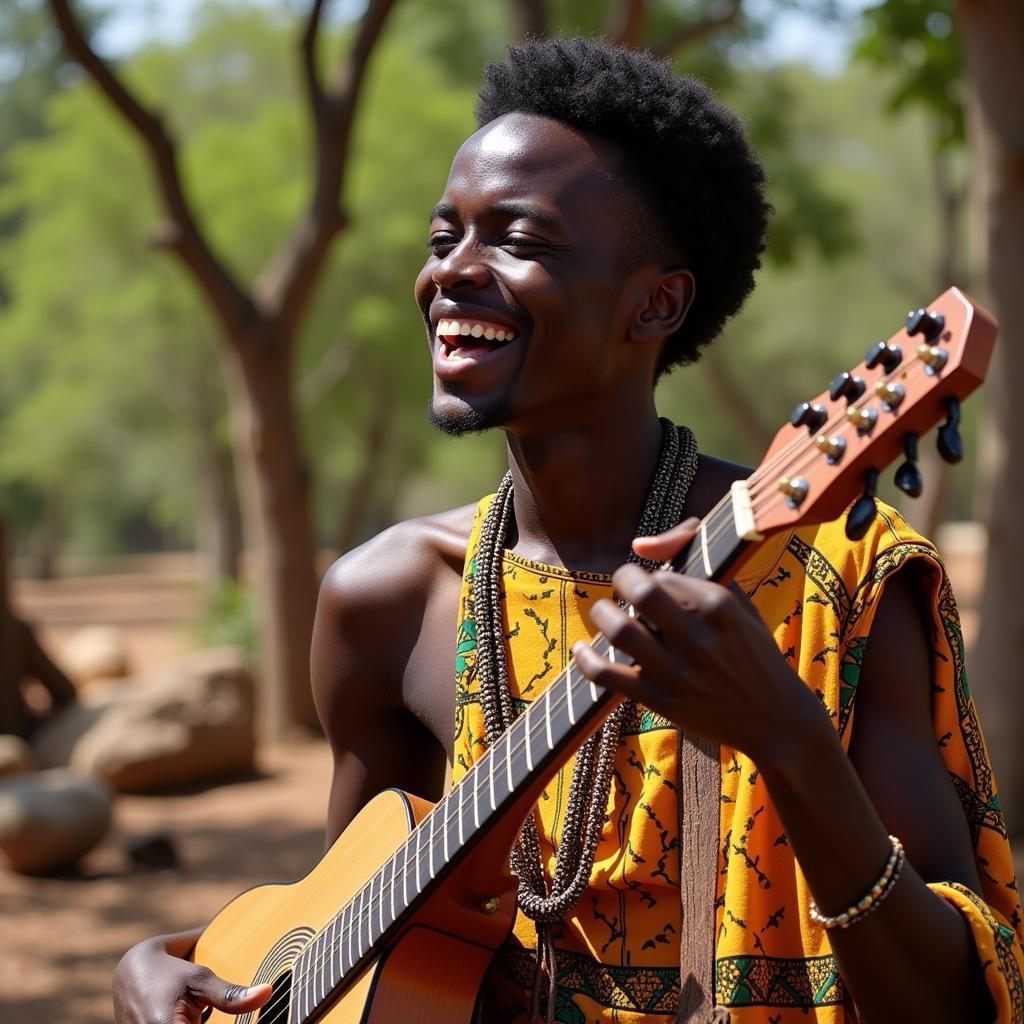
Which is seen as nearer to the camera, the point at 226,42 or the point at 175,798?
the point at 175,798

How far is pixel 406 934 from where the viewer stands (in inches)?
78.9

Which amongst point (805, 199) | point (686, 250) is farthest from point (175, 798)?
point (805, 199)

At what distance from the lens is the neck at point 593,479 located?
2.23 meters

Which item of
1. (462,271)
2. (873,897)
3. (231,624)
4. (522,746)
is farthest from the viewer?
(231,624)

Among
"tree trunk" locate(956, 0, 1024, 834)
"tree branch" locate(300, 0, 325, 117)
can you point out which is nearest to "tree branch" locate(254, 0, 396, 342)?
"tree branch" locate(300, 0, 325, 117)

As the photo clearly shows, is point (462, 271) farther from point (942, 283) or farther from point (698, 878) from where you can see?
point (942, 283)

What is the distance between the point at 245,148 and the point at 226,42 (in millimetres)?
6060

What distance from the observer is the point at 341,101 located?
1075 centimetres

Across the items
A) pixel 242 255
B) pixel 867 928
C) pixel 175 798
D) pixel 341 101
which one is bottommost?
pixel 175 798

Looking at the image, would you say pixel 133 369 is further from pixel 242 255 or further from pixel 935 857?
pixel 935 857

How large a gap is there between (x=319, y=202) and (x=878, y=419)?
31.7 feet

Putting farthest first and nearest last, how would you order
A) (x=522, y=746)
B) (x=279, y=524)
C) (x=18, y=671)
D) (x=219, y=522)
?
(x=219, y=522)
(x=279, y=524)
(x=18, y=671)
(x=522, y=746)

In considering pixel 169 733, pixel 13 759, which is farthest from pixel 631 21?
pixel 13 759

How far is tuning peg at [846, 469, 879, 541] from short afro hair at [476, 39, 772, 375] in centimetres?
78
